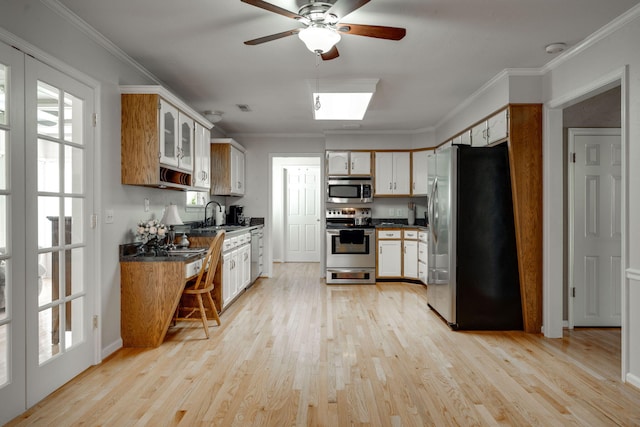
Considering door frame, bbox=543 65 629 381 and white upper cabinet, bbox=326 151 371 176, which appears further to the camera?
white upper cabinet, bbox=326 151 371 176

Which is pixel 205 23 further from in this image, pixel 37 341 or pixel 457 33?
pixel 37 341

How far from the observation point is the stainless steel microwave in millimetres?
6465

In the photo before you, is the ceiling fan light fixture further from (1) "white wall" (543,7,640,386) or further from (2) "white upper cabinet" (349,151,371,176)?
(2) "white upper cabinet" (349,151,371,176)

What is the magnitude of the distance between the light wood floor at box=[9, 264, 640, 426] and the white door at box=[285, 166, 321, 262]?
4726 millimetres

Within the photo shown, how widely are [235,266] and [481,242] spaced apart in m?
2.79

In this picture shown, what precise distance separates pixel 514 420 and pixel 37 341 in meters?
2.76

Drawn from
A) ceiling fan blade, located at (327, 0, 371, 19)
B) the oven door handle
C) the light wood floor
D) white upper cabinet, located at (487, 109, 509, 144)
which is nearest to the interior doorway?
the oven door handle

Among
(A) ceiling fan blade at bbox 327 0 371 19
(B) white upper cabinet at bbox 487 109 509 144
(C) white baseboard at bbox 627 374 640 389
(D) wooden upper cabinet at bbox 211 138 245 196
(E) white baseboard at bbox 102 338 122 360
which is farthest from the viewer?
(D) wooden upper cabinet at bbox 211 138 245 196

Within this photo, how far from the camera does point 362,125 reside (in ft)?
19.9

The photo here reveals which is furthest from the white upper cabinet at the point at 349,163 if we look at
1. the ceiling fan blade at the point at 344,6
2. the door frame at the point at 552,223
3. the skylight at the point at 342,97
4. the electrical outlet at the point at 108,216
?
the ceiling fan blade at the point at 344,6

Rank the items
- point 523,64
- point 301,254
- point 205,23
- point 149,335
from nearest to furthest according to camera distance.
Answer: point 205,23, point 149,335, point 523,64, point 301,254

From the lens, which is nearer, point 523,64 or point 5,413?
point 5,413

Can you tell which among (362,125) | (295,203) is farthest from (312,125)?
(295,203)

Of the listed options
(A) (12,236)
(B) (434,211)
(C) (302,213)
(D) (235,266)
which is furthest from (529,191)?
(C) (302,213)
